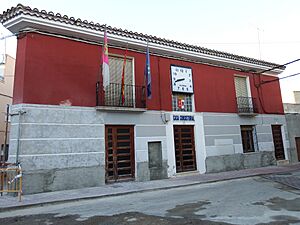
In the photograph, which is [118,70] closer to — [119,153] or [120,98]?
[120,98]

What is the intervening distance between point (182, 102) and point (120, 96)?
336 centimetres

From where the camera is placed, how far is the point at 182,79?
456 inches

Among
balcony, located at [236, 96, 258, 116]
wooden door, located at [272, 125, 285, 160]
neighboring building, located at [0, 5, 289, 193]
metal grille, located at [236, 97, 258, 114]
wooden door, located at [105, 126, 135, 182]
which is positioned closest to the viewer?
neighboring building, located at [0, 5, 289, 193]

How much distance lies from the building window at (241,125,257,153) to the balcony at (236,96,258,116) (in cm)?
82

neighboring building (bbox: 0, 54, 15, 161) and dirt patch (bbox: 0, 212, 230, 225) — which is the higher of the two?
neighboring building (bbox: 0, 54, 15, 161)

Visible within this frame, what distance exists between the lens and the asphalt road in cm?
471

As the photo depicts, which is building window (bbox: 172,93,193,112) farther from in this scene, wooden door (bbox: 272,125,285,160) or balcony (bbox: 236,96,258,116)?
wooden door (bbox: 272,125,285,160)

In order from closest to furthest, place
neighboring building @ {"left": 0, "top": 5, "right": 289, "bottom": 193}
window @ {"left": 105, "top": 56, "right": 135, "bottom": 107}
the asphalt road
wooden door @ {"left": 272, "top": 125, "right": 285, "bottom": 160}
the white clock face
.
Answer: the asphalt road → neighboring building @ {"left": 0, "top": 5, "right": 289, "bottom": 193} → window @ {"left": 105, "top": 56, "right": 135, "bottom": 107} → the white clock face → wooden door @ {"left": 272, "top": 125, "right": 285, "bottom": 160}

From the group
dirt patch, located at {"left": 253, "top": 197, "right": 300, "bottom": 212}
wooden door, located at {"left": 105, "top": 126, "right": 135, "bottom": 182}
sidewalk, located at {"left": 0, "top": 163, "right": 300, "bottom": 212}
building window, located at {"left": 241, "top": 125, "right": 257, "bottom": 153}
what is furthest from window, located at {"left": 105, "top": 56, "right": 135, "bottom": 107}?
building window, located at {"left": 241, "top": 125, "right": 257, "bottom": 153}

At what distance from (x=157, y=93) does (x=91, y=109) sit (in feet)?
10.4

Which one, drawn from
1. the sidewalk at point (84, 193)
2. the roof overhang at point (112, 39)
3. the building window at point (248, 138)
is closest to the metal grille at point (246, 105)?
the building window at point (248, 138)

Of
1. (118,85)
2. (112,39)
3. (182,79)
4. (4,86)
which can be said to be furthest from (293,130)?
(4,86)

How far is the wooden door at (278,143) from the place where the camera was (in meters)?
14.4

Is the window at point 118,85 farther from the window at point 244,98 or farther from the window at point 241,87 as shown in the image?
the window at point 241,87
